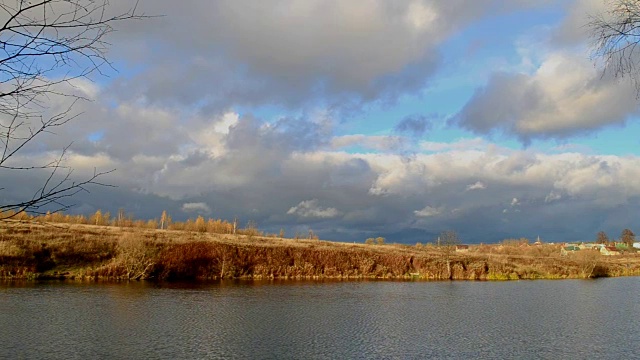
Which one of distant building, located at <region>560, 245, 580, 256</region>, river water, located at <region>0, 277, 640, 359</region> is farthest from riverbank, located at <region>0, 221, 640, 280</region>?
distant building, located at <region>560, 245, 580, 256</region>

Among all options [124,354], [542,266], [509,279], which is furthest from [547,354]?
[542,266]

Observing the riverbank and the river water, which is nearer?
the river water

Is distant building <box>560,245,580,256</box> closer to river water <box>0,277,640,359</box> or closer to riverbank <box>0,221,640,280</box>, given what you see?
riverbank <box>0,221,640,280</box>

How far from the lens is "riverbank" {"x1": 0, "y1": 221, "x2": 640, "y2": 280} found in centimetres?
5828

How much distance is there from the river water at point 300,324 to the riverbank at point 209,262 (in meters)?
6.89

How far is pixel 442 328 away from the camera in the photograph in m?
32.2

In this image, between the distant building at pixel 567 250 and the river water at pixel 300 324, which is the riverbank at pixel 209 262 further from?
the distant building at pixel 567 250

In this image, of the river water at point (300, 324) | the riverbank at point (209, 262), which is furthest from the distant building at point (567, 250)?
the river water at point (300, 324)

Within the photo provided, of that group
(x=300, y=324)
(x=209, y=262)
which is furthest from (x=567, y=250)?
(x=300, y=324)

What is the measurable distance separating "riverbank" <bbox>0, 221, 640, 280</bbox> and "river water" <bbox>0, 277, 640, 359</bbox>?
6892mm

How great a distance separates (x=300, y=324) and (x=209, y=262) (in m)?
37.0

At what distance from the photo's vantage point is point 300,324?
1261 inches

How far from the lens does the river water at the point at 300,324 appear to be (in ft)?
81.0

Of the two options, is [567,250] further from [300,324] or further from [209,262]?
[300,324]
